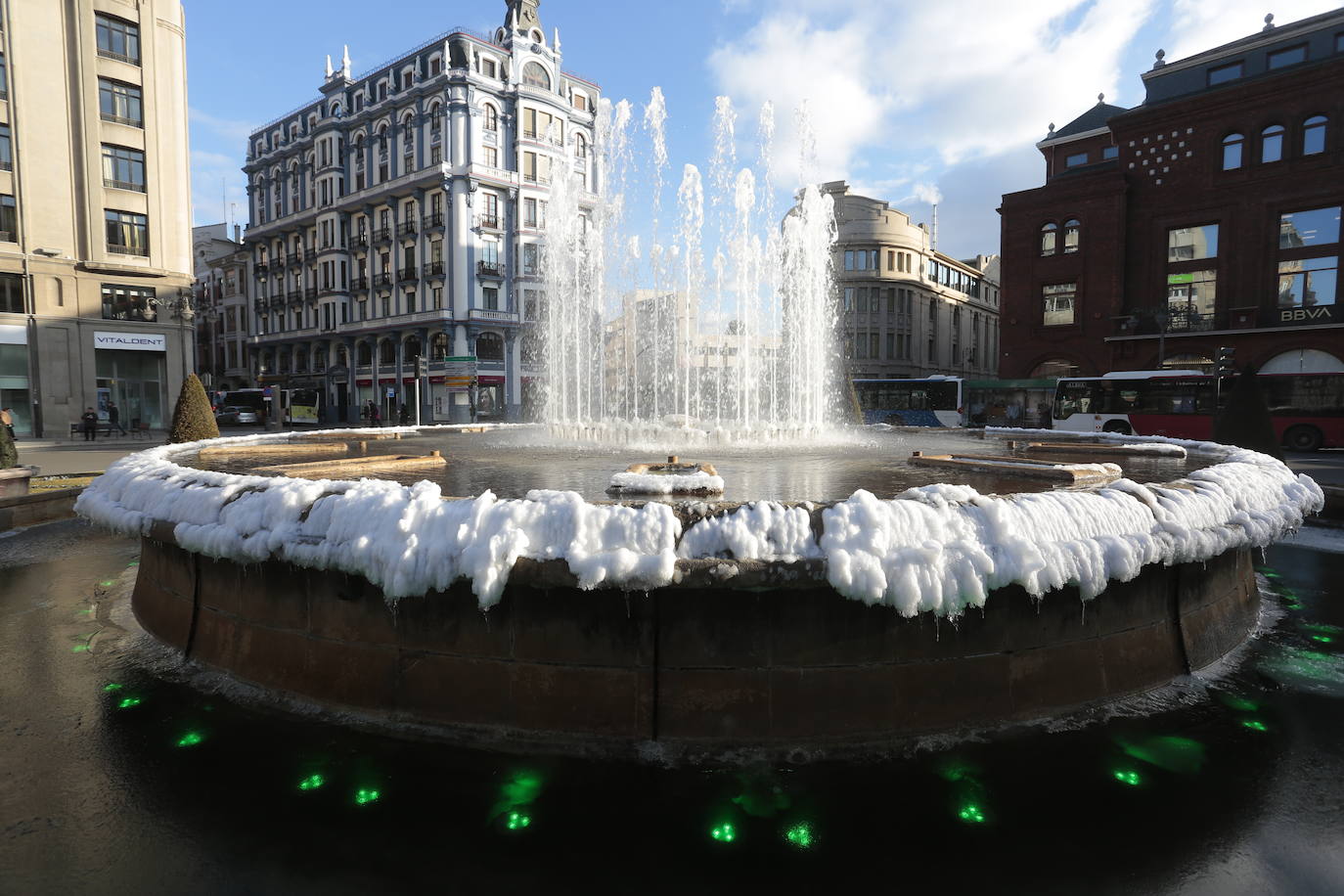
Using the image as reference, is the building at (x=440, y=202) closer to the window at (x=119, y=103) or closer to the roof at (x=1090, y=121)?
the window at (x=119, y=103)

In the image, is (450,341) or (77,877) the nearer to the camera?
(77,877)

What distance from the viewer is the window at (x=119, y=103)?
28.8 metres

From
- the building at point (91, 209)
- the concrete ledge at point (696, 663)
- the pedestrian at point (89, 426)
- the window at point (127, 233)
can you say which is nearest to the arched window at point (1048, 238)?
the concrete ledge at point (696, 663)

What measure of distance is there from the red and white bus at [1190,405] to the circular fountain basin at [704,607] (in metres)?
→ 20.4

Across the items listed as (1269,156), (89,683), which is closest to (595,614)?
(89,683)

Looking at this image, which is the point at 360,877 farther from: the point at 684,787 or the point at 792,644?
the point at 792,644

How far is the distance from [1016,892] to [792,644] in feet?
4.11

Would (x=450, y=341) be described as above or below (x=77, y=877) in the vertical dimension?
above

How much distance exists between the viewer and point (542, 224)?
141ft

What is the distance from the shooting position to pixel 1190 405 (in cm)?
2359

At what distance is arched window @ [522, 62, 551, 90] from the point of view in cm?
4184

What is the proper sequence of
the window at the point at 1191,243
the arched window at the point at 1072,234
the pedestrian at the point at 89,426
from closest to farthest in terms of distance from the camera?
the pedestrian at the point at 89,426
the window at the point at 1191,243
the arched window at the point at 1072,234

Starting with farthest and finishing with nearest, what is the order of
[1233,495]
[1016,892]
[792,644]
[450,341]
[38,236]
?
[450,341] < [38,236] < [1233,495] < [792,644] < [1016,892]

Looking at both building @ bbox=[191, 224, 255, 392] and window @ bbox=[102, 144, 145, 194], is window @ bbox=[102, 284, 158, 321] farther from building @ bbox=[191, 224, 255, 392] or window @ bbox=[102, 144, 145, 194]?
building @ bbox=[191, 224, 255, 392]
